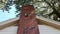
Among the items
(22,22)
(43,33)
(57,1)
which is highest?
(57,1)

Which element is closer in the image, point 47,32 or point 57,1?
point 47,32

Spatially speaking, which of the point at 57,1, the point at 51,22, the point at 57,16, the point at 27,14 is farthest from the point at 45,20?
the point at 57,1

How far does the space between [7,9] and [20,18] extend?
362mm

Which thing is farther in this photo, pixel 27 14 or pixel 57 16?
pixel 57 16

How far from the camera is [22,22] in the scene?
114 centimetres

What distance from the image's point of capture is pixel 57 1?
59.9 inches

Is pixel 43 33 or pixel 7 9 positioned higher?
pixel 7 9

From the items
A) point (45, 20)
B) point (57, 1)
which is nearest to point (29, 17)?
point (45, 20)

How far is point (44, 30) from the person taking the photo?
1196 mm

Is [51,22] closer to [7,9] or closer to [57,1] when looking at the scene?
[57,1]

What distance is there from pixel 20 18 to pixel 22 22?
0.04 meters

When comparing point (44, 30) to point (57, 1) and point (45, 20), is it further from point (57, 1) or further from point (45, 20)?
point (57, 1)

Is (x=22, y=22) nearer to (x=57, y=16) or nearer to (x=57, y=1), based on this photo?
(x=57, y=16)

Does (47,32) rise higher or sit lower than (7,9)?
lower
